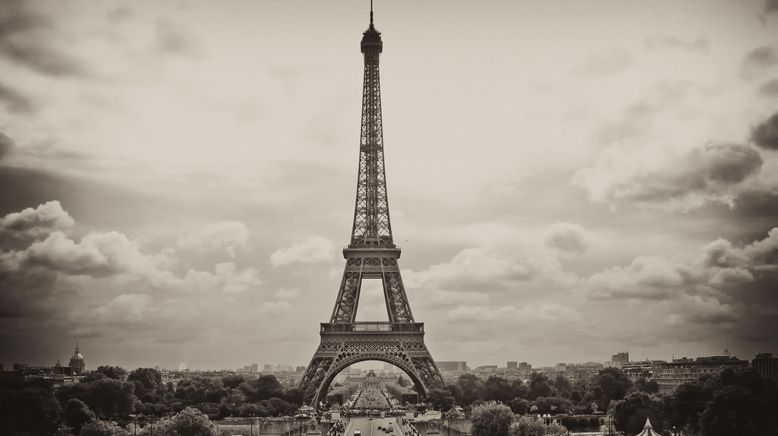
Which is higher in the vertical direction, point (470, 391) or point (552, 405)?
point (470, 391)

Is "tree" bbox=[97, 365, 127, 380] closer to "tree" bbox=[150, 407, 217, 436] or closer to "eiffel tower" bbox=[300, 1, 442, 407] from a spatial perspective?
"eiffel tower" bbox=[300, 1, 442, 407]

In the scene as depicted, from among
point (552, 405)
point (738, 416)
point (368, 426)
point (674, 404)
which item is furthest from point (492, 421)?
point (552, 405)

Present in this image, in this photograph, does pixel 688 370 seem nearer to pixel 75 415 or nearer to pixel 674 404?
pixel 674 404

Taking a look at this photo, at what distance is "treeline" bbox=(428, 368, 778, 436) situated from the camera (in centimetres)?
6022

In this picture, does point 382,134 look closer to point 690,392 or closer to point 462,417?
point 462,417

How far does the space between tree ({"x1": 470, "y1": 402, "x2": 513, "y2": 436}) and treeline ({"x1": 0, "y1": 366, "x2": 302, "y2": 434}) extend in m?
26.5

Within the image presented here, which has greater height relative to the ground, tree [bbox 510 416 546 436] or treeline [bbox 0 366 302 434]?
treeline [bbox 0 366 302 434]

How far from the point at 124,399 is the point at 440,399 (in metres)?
29.1

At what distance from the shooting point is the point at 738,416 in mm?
59938

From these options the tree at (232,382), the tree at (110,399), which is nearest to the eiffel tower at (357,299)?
the tree at (110,399)

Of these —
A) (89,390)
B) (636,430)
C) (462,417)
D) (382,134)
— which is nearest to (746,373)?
(636,430)

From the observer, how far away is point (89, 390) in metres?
86.4

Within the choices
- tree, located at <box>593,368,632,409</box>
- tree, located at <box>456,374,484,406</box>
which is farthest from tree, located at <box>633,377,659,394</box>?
tree, located at <box>456,374,484,406</box>

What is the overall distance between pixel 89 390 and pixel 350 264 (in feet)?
84.6
